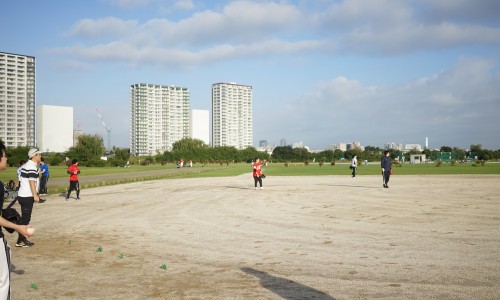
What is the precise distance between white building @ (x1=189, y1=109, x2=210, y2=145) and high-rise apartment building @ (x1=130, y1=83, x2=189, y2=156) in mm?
5063

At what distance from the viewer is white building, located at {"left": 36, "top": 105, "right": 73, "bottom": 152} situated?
143m

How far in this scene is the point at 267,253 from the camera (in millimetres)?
8219

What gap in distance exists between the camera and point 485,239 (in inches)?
356

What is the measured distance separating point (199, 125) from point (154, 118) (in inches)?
785

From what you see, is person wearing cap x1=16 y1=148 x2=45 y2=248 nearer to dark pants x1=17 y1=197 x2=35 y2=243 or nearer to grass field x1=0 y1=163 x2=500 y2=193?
dark pants x1=17 y1=197 x2=35 y2=243

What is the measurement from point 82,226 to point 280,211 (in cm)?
631

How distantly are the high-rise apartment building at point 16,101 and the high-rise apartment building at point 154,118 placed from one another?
143ft

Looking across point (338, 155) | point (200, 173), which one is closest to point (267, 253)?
point (200, 173)

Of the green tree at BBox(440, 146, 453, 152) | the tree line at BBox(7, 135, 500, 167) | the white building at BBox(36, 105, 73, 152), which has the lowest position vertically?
the tree line at BBox(7, 135, 500, 167)

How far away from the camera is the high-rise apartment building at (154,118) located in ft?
593

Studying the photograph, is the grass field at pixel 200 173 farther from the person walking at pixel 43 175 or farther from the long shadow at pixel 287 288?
the long shadow at pixel 287 288

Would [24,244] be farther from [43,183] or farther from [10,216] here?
[43,183]

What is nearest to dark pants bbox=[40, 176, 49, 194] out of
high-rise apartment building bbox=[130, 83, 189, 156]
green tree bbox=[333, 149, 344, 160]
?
green tree bbox=[333, 149, 344, 160]

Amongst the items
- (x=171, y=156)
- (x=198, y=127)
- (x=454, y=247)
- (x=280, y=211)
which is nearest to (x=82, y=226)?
(x=280, y=211)
